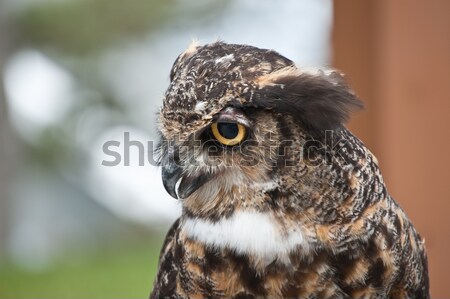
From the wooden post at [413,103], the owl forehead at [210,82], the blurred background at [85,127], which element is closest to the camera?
the owl forehead at [210,82]

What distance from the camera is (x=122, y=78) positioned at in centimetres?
216

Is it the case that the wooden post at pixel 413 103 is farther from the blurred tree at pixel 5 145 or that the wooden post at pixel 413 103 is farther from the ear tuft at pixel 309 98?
the blurred tree at pixel 5 145

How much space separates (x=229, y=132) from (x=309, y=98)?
0.14 meters

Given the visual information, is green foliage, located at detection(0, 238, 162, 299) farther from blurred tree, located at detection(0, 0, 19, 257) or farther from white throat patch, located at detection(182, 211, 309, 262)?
white throat patch, located at detection(182, 211, 309, 262)

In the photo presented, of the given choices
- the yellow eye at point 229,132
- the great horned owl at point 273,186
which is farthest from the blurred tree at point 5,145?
the yellow eye at point 229,132

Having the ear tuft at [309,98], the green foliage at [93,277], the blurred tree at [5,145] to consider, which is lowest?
the green foliage at [93,277]

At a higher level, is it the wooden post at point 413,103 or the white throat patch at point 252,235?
the wooden post at point 413,103

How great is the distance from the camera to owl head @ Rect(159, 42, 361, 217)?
891 millimetres

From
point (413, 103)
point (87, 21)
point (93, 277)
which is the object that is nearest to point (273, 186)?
point (413, 103)

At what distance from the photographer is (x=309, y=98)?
0.94 m

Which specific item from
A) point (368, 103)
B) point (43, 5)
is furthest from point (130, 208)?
point (368, 103)

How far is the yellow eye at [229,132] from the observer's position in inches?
35.0

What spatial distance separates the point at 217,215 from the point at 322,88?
0.27m

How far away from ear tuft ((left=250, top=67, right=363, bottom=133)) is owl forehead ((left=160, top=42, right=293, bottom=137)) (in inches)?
0.8
